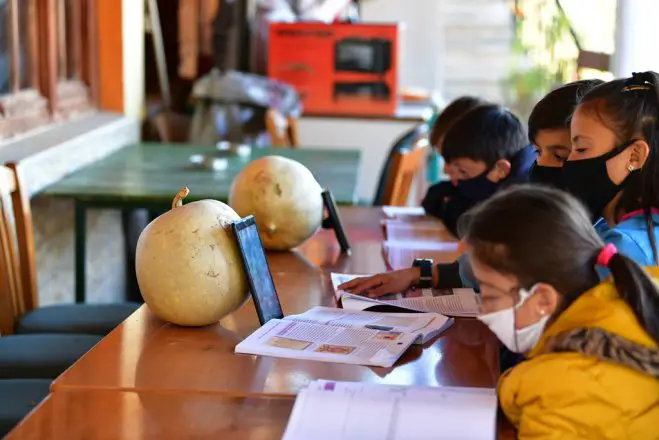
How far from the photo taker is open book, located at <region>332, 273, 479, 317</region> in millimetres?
2119

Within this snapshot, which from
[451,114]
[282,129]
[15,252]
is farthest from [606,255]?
[282,129]

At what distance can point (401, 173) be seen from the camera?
370cm

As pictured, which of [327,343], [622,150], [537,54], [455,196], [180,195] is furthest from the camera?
[537,54]

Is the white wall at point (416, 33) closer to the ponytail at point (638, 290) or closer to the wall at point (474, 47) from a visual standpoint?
the wall at point (474, 47)

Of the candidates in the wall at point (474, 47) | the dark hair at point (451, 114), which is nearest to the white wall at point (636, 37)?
the dark hair at point (451, 114)

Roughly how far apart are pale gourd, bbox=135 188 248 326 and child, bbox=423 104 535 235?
1.11 meters

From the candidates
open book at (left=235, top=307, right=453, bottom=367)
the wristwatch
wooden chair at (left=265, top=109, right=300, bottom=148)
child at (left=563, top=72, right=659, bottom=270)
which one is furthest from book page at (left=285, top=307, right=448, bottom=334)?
wooden chair at (left=265, top=109, right=300, bottom=148)

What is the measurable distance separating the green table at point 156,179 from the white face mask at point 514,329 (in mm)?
1968

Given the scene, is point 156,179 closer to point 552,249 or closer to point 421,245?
point 421,245

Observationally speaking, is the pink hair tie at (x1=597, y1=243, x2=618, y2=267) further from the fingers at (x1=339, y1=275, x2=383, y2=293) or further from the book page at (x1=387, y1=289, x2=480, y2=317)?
→ the fingers at (x1=339, y1=275, x2=383, y2=293)

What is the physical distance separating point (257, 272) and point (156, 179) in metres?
1.84

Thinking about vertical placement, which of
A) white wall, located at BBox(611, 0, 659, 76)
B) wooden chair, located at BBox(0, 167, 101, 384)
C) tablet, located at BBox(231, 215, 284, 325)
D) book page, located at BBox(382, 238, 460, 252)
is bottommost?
wooden chair, located at BBox(0, 167, 101, 384)

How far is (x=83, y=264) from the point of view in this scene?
11.8 feet

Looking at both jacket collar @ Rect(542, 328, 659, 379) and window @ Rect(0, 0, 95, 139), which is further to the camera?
window @ Rect(0, 0, 95, 139)
